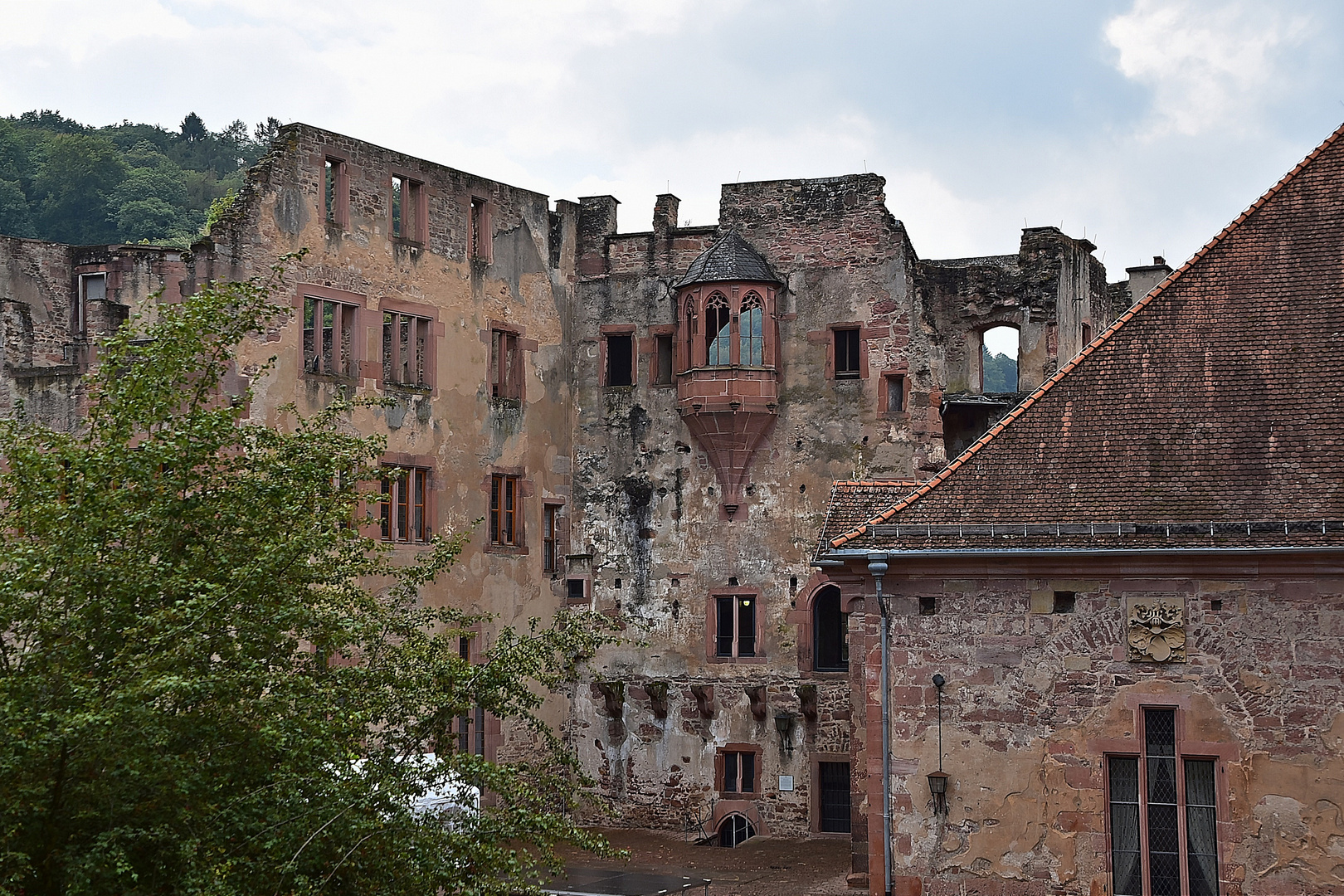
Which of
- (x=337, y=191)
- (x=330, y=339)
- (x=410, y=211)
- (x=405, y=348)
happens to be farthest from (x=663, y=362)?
(x=337, y=191)

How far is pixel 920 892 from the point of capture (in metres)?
19.1

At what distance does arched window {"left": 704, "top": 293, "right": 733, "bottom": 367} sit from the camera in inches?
1319

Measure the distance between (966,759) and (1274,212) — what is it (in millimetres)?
7402

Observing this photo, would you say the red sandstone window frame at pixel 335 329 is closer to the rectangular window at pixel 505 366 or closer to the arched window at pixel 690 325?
the rectangular window at pixel 505 366

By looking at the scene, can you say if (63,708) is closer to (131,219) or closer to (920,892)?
(920,892)

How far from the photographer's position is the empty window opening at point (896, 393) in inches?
1308

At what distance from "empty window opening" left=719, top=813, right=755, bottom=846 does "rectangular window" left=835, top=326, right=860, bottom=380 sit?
895 centimetres

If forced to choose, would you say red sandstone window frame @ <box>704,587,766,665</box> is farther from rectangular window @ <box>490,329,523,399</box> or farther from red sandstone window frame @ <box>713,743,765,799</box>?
rectangular window @ <box>490,329,523,399</box>

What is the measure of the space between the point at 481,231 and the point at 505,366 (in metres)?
2.71

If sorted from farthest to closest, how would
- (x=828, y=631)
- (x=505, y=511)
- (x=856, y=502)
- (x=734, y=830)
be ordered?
(x=505, y=511) → (x=734, y=830) → (x=828, y=631) → (x=856, y=502)

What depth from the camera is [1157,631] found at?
1864cm

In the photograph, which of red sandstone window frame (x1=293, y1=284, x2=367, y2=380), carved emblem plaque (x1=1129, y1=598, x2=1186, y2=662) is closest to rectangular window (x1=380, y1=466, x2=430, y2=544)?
red sandstone window frame (x1=293, y1=284, x2=367, y2=380)

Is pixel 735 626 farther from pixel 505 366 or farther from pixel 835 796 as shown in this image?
pixel 505 366

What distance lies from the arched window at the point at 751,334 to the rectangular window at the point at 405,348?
627cm
